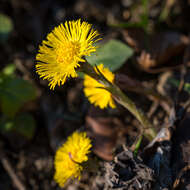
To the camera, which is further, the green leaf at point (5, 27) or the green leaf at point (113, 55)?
A: the green leaf at point (5, 27)

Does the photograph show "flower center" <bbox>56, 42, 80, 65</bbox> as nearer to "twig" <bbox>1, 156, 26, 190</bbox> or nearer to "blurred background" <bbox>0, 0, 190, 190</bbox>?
"blurred background" <bbox>0, 0, 190, 190</bbox>

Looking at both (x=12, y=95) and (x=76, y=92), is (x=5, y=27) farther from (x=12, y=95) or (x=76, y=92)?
(x=76, y=92)

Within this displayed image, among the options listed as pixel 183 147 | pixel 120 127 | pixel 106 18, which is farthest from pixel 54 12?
pixel 183 147

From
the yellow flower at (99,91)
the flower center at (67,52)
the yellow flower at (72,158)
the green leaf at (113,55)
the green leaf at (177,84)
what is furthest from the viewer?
the green leaf at (113,55)

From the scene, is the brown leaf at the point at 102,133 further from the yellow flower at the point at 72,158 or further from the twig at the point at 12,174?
the twig at the point at 12,174

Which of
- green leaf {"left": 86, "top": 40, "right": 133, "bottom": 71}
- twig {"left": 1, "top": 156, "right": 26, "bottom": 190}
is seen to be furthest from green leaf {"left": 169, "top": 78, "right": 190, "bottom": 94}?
twig {"left": 1, "top": 156, "right": 26, "bottom": 190}

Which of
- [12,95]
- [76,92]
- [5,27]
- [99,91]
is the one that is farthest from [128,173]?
[5,27]

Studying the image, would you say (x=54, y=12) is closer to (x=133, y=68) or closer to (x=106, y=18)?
(x=106, y=18)

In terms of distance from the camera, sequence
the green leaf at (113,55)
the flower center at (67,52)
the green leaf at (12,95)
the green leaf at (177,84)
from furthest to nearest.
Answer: the green leaf at (12,95)
the green leaf at (113,55)
the green leaf at (177,84)
the flower center at (67,52)

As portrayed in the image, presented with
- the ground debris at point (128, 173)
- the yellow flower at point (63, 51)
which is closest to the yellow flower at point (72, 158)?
the ground debris at point (128, 173)
